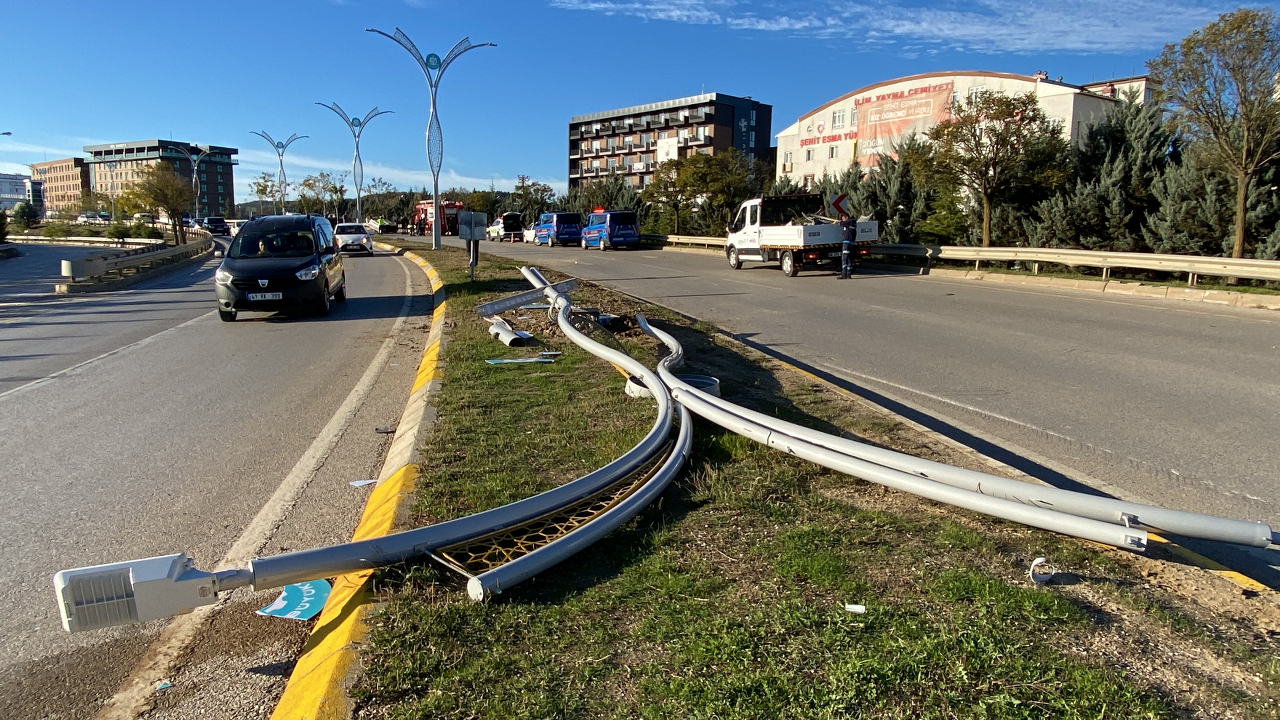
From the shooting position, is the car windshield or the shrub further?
the shrub

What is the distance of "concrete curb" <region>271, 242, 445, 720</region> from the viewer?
8.72 feet

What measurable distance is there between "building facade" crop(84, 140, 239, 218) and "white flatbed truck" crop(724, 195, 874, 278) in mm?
141600

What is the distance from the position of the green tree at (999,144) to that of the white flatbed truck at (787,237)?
11.9 feet

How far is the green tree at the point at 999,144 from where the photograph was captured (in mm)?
22656

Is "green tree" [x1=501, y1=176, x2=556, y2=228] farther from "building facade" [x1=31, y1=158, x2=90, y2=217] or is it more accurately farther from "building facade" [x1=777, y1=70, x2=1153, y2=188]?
"building facade" [x1=31, y1=158, x2=90, y2=217]

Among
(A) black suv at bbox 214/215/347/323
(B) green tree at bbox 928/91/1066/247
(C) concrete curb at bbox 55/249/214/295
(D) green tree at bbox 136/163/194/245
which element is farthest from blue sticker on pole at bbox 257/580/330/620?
(D) green tree at bbox 136/163/194/245

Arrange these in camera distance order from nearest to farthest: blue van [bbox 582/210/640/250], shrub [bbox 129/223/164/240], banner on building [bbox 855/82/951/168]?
blue van [bbox 582/210/640/250] → banner on building [bbox 855/82/951/168] → shrub [bbox 129/223/164/240]

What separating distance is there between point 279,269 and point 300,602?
10.9 metres

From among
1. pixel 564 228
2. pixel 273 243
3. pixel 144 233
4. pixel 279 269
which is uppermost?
pixel 144 233

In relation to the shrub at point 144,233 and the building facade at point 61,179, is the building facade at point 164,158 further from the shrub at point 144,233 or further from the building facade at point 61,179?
the shrub at point 144,233

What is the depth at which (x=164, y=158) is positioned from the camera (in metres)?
140

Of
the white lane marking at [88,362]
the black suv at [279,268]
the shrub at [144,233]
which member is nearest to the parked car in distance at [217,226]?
the shrub at [144,233]

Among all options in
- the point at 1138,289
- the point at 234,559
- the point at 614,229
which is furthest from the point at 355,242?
the point at 234,559

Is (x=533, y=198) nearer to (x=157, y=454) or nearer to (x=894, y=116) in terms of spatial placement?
(x=894, y=116)
